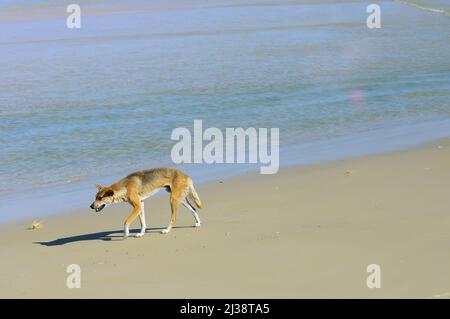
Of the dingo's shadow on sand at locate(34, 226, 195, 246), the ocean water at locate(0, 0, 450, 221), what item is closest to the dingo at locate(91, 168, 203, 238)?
the dingo's shadow on sand at locate(34, 226, 195, 246)

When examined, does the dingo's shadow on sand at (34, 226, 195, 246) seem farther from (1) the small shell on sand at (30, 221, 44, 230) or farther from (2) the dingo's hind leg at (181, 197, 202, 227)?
(1) the small shell on sand at (30, 221, 44, 230)

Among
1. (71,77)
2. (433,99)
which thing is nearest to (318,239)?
(433,99)

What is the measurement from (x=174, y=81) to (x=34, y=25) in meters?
16.6

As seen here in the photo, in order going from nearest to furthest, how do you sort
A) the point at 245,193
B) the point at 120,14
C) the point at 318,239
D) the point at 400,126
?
the point at 318,239 → the point at 245,193 → the point at 400,126 → the point at 120,14

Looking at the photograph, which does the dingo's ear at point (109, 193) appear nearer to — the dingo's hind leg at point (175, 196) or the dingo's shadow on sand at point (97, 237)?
the dingo's shadow on sand at point (97, 237)

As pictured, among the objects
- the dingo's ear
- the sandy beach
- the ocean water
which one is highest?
the ocean water

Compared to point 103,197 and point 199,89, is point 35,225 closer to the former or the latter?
point 103,197

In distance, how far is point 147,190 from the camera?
1073cm

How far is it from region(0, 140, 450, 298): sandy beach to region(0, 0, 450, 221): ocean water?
4.56 ft

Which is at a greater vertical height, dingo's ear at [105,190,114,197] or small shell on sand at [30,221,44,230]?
dingo's ear at [105,190,114,197]

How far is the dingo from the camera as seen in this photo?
1066 centimetres

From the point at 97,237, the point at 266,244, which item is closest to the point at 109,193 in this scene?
the point at 97,237
